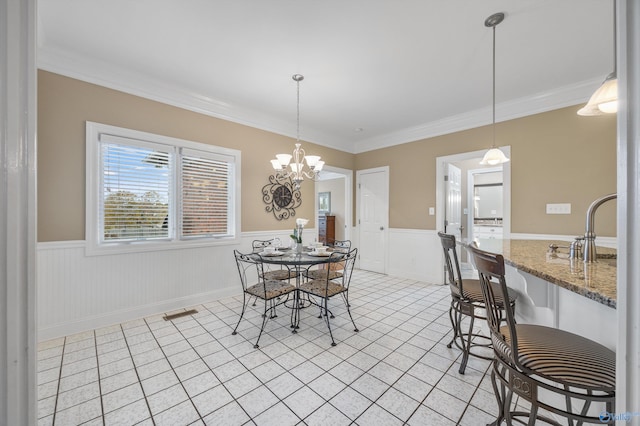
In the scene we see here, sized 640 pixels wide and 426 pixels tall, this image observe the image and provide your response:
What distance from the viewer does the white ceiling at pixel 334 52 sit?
78.7 inches

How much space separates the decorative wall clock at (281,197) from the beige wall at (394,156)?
114 mm

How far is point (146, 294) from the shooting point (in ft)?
9.86

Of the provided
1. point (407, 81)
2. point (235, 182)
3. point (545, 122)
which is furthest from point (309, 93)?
point (545, 122)

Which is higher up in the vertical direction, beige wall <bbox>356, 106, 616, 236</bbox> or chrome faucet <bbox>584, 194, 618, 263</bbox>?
beige wall <bbox>356, 106, 616, 236</bbox>

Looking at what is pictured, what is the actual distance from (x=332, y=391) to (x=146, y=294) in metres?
A: 2.49

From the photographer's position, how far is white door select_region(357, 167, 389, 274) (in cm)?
516

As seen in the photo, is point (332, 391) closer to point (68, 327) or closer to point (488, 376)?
point (488, 376)

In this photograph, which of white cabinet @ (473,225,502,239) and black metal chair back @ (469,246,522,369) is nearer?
black metal chair back @ (469,246,522,369)

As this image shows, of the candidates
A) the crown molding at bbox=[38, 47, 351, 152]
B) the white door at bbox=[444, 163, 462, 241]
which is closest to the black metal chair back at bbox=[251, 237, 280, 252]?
the crown molding at bbox=[38, 47, 351, 152]

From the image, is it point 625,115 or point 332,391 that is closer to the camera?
point 625,115

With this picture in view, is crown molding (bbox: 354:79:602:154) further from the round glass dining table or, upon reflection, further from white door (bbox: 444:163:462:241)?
the round glass dining table

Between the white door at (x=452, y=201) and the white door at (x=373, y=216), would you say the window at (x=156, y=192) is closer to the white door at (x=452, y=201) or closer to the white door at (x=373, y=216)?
the white door at (x=373, y=216)

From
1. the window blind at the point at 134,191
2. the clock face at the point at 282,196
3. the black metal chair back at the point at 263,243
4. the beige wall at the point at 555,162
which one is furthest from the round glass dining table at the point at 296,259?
the beige wall at the point at 555,162

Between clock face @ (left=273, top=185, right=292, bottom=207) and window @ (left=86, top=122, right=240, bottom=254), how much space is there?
0.70 meters
